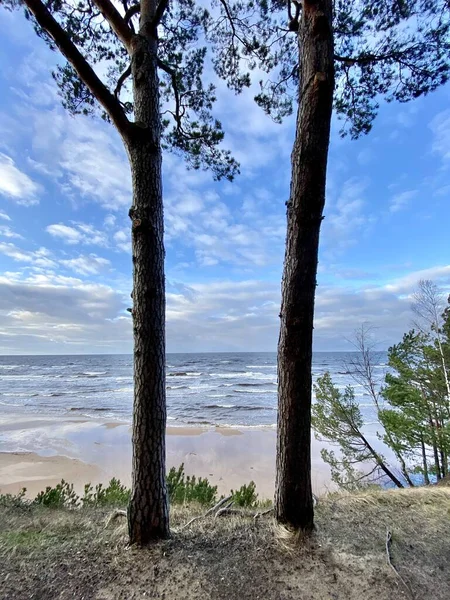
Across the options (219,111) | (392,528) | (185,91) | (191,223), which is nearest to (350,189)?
(219,111)

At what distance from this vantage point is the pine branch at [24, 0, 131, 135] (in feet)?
6.39

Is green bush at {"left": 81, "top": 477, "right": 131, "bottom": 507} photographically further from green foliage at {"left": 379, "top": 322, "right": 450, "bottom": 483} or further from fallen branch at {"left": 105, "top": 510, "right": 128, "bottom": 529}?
green foliage at {"left": 379, "top": 322, "right": 450, "bottom": 483}

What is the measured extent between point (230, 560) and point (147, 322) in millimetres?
1584

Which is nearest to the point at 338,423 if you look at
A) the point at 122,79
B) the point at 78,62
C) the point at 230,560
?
the point at 230,560

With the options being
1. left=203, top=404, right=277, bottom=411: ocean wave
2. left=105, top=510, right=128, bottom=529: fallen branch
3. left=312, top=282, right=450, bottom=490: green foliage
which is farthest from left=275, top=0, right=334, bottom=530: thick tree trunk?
left=203, top=404, right=277, bottom=411: ocean wave

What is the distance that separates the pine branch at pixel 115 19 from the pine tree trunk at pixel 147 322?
33cm

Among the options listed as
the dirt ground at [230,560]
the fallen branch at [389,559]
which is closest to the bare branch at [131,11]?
the dirt ground at [230,560]

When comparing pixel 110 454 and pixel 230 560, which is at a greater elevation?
pixel 230 560

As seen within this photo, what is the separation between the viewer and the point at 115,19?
92.7 inches

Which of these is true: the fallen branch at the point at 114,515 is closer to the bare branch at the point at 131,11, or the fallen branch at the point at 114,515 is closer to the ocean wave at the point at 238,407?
the bare branch at the point at 131,11

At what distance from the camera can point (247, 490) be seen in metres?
3.23

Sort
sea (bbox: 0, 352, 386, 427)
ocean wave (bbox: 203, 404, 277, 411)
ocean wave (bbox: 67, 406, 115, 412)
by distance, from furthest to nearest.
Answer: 1. ocean wave (bbox: 203, 404, 277, 411)
2. ocean wave (bbox: 67, 406, 115, 412)
3. sea (bbox: 0, 352, 386, 427)

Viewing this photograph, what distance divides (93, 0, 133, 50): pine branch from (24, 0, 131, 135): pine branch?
1.83ft

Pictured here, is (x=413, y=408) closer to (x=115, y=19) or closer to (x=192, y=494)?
(x=192, y=494)
